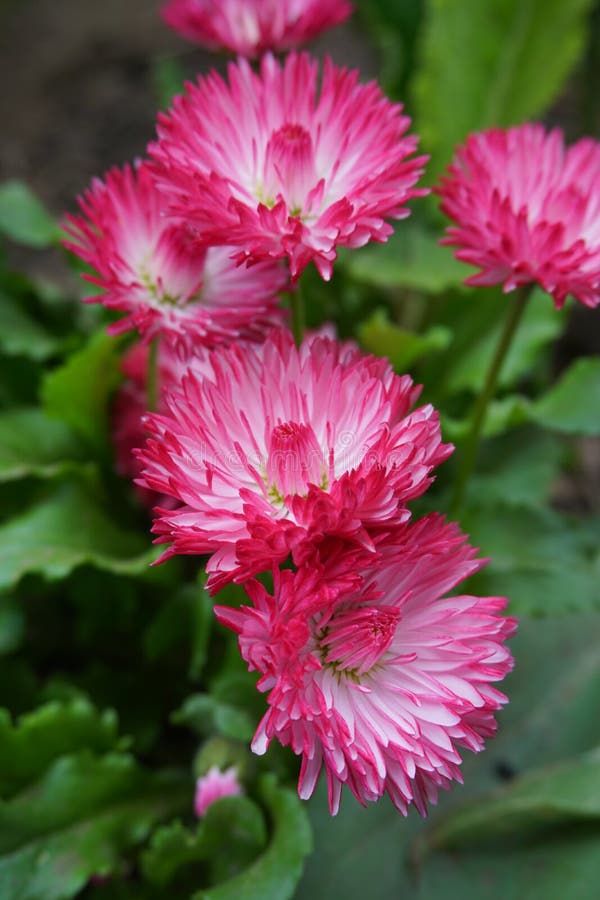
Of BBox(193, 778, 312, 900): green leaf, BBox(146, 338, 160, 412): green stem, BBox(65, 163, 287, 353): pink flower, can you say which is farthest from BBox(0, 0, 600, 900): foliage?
BBox(65, 163, 287, 353): pink flower

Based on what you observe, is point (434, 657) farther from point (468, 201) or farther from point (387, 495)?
point (468, 201)

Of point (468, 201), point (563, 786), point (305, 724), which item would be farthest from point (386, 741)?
point (563, 786)

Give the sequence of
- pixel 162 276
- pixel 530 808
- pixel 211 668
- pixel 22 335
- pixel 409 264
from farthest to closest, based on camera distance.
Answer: pixel 409 264, pixel 22 335, pixel 211 668, pixel 530 808, pixel 162 276

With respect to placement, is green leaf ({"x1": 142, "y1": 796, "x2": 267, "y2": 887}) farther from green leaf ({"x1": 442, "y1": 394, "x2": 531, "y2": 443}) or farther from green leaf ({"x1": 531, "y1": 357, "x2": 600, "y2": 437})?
green leaf ({"x1": 531, "y1": 357, "x2": 600, "y2": 437})

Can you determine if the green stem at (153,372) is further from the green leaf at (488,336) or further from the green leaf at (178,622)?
the green leaf at (488,336)

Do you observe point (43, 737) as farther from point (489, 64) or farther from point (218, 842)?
point (489, 64)

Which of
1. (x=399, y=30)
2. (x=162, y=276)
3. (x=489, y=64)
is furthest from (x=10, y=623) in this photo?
(x=399, y=30)
